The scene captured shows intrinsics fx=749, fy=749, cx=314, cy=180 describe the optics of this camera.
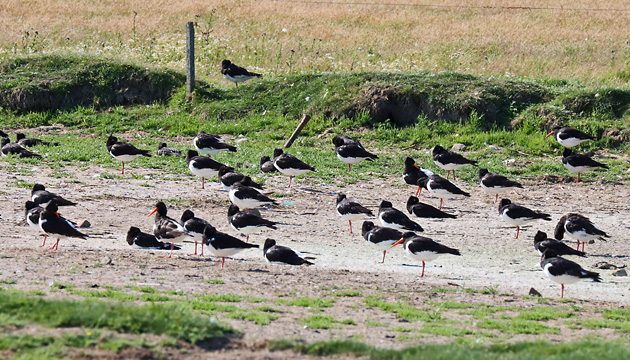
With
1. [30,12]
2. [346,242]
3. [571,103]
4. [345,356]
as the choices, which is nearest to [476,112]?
[571,103]

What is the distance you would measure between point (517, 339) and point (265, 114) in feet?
58.1

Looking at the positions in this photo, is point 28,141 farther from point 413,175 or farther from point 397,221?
point 397,221

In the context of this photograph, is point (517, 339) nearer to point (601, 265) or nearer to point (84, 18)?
point (601, 265)

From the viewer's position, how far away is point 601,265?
13.2 metres

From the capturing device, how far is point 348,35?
38031mm

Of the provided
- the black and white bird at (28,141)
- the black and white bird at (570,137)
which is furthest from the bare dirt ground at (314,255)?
the black and white bird at (28,141)

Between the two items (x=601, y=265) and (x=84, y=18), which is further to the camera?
(x=84, y=18)

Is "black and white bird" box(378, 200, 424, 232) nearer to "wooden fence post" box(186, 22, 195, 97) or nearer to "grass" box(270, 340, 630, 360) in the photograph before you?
"grass" box(270, 340, 630, 360)

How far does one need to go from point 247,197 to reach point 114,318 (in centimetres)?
790

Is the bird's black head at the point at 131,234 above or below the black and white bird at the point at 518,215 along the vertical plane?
below

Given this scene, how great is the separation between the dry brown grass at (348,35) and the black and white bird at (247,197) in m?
15.6

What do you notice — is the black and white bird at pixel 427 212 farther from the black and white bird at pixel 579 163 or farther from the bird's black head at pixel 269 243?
the black and white bird at pixel 579 163

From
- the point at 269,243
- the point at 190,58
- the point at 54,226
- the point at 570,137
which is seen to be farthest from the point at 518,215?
the point at 190,58

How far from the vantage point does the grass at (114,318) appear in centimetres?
774
